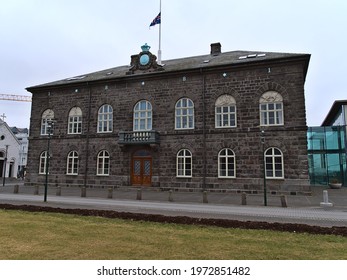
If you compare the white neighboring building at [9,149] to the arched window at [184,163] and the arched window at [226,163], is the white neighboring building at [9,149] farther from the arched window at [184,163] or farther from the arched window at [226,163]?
the arched window at [226,163]

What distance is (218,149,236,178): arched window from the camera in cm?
2219

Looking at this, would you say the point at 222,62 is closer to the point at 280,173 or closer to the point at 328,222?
the point at 280,173

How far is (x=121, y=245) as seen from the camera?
6.75 metres

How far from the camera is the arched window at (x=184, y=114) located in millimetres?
24094

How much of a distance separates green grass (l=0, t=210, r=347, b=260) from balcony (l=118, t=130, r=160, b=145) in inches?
563

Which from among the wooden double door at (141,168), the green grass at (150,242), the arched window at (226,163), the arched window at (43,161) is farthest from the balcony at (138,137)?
the green grass at (150,242)

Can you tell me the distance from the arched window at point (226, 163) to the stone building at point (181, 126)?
0.08 metres

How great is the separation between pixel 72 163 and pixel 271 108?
20.0m

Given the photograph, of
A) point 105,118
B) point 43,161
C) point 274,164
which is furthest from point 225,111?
point 43,161

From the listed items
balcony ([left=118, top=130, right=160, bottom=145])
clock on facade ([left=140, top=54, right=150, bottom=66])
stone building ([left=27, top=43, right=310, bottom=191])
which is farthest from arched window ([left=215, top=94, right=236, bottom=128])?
clock on facade ([left=140, top=54, right=150, bottom=66])

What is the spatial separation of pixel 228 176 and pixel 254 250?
15.9 meters

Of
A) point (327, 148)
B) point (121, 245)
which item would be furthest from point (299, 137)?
point (121, 245)

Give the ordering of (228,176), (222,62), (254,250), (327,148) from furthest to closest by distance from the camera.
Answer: (327,148) < (222,62) < (228,176) < (254,250)

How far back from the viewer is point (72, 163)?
2752 cm
